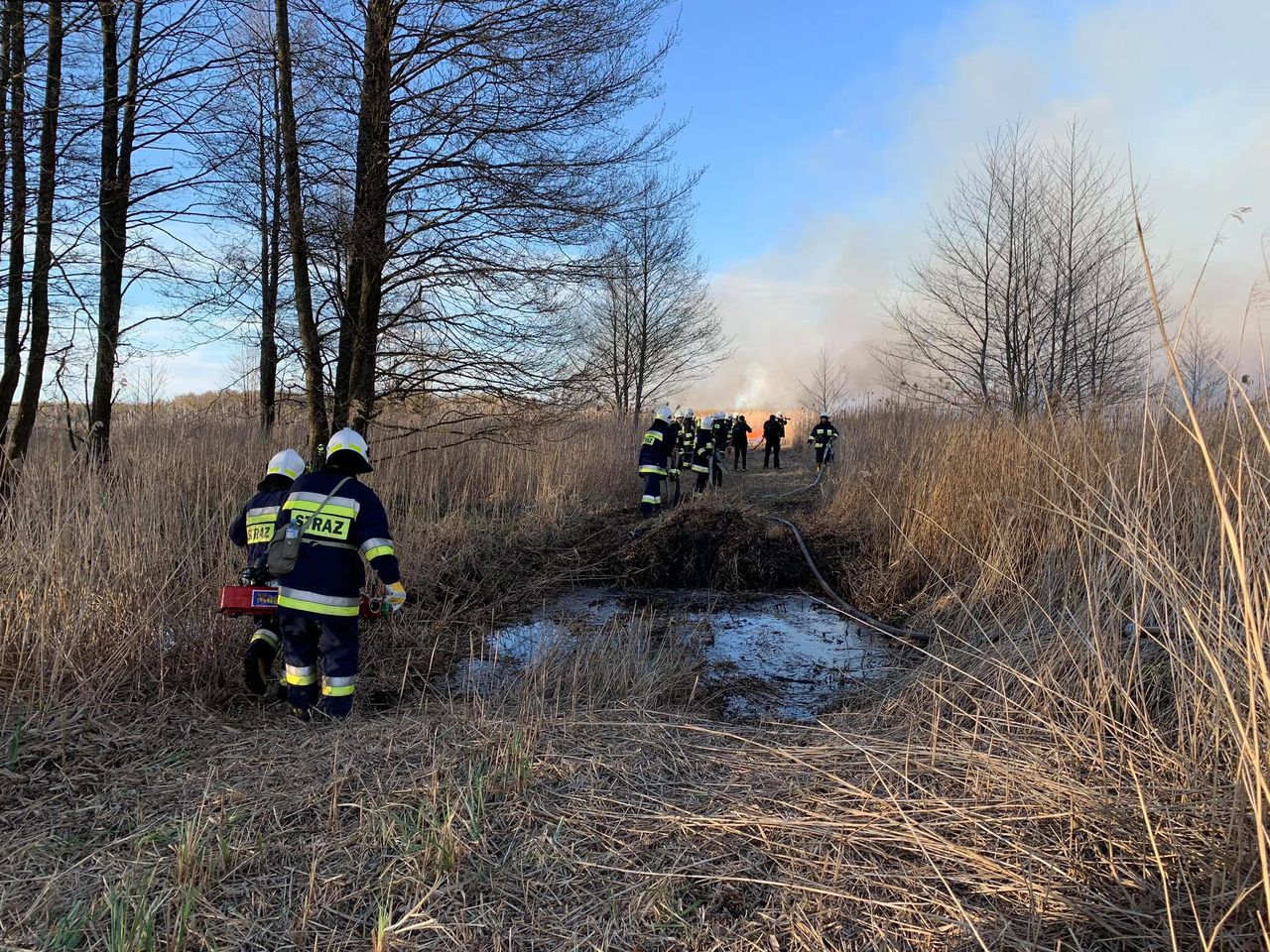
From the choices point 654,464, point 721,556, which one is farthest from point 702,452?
point 721,556

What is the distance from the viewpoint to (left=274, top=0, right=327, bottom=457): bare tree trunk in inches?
251

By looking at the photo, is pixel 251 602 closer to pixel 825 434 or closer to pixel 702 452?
pixel 702 452

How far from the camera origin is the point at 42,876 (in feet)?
7.20

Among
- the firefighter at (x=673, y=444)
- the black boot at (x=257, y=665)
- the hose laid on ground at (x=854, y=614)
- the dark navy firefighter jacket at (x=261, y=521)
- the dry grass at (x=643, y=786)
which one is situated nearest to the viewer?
the dry grass at (x=643, y=786)

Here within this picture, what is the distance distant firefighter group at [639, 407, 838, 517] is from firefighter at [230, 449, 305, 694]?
6451 millimetres

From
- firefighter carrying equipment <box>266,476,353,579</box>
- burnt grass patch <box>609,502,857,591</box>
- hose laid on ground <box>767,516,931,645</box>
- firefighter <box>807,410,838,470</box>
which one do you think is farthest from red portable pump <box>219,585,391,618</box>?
firefighter <box>807,410,838,470</box>

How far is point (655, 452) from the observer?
1062 centimetres

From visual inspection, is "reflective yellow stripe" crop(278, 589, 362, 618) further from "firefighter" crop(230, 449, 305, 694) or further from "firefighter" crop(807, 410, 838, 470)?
"firefighter" crop(807, 410, 838, 470)

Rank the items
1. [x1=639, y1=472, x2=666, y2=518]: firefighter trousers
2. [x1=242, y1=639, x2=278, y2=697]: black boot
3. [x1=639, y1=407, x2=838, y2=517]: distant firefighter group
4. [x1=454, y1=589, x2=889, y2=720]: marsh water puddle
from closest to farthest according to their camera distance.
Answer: [x1=242, y1=639, x2=278, y2=697]: black boot
[x1=454, y1=589, x2=889, y2=720]: marsh water puddle
[x1=639, y1=472, x2=666, y2=518]: firefighter trousers
[x1=639, y1=407, x2=838, y2=517]: distant firefighter group

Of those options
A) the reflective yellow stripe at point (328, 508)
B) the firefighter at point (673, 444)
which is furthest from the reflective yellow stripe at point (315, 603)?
the firefighter at point (673, 444)

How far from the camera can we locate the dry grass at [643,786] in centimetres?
184

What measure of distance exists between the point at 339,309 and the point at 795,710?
577cm

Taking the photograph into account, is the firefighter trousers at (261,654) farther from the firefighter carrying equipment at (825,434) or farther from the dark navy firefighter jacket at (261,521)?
the firefighter carrying equipment at (825,434)

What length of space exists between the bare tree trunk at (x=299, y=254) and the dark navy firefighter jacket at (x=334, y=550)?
3.32 metres
